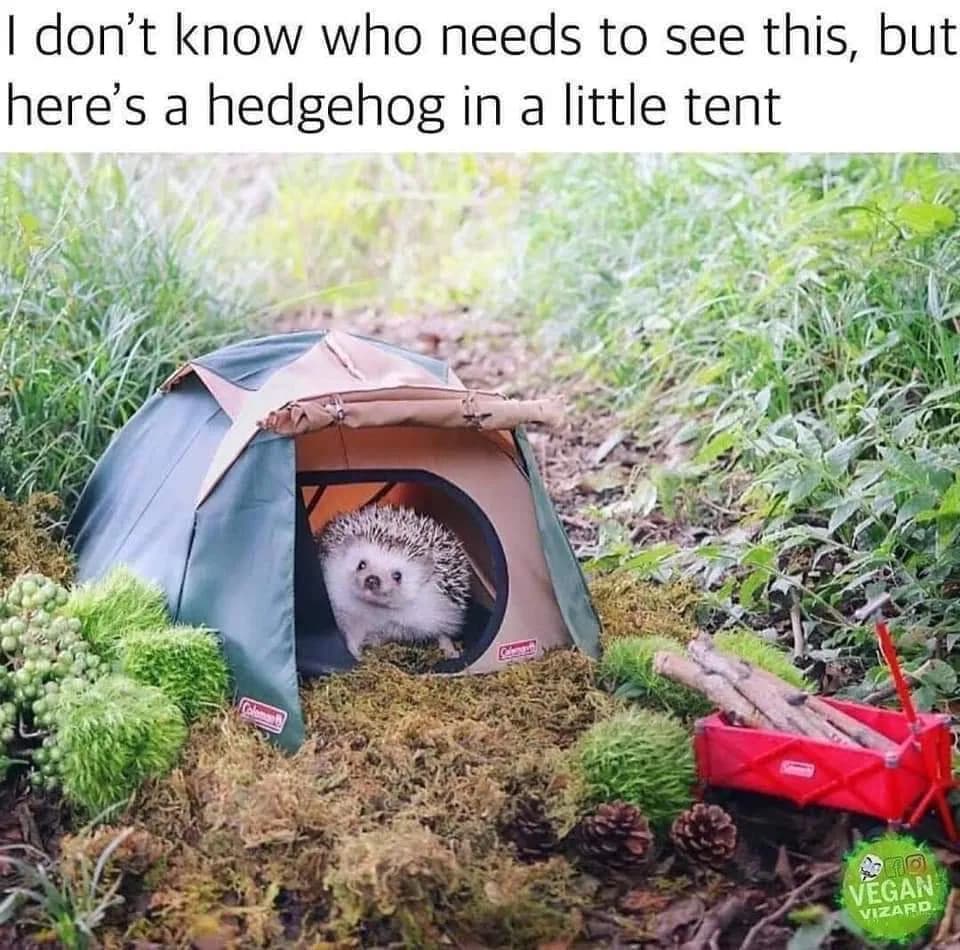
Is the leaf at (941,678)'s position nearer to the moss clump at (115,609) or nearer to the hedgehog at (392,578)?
the hedgehog at (392,578)

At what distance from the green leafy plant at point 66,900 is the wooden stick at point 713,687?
0.68 metres

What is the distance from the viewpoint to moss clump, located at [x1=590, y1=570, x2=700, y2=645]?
2053mm

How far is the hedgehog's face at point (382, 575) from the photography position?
200cm

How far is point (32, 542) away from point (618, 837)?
1.13 metres

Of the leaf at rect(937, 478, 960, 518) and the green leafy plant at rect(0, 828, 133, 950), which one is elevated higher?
the leaf at rect(937, 478, 960, 518)

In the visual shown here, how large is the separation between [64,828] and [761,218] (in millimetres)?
2037

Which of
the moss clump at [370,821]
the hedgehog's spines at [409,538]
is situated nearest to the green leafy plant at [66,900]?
the moss clump at [370,821]

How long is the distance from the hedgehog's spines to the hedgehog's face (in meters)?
0.02

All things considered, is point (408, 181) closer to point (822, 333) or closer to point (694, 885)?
point (822, 333)

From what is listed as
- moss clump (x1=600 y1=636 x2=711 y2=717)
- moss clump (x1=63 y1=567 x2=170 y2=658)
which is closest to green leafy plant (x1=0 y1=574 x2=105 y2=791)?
moss clump (x1=63 y1=567 x2=170 y2=658)

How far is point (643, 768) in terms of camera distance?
157 cm

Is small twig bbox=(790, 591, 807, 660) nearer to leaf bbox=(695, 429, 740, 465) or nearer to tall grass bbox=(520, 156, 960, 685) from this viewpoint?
tall grass bbox=(520, 156, 960, 685)

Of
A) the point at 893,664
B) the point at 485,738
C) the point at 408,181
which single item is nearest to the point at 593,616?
the point at 485,738

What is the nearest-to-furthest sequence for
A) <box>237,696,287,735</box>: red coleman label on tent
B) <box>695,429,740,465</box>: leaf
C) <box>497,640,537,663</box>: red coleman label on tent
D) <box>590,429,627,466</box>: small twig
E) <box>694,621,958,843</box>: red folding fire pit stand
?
<box>694,621,958,843</box>: red folding fire pit stand
<box>237,696,287,735</box>: red coleman label on tent
<box>497,640,537,663</box>: red coleman label on tent
<box>695,429,740,465</box>: leaf
<box>590,429,627,466</box>: small twig
